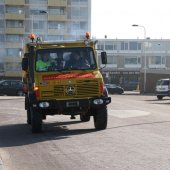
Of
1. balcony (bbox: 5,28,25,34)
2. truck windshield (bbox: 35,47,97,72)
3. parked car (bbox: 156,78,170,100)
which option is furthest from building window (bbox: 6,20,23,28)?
truck windshield (bbox: 35,47,97,72)

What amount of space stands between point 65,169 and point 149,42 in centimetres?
9393

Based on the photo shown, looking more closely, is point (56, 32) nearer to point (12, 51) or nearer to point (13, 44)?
point (13, 44)

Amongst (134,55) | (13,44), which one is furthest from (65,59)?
(134,55)

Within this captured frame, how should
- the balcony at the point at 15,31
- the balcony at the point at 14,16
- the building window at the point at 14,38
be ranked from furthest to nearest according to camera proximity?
the building window at the point at 14,38 < the balcony at the point at 15,31 < the balcony at the point at 14,16

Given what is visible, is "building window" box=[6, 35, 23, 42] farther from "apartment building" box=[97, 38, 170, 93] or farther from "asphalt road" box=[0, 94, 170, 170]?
"asphalt road" box=[0, 94, 170, 170]

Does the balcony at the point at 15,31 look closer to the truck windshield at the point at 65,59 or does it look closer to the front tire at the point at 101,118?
the truck windshield at the point at 65,59

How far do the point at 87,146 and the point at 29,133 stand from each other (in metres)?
3.85

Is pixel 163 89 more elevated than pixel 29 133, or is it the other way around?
pixel 29 133

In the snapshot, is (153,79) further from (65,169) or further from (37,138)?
(65,169)

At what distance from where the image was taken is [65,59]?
15.5 metres

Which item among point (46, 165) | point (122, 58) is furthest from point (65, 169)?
point (122, 58)

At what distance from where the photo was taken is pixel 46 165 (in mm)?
9758

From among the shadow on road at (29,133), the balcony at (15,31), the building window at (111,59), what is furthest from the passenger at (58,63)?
the building window at (111,59)

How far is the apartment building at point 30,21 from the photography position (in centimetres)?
8919
